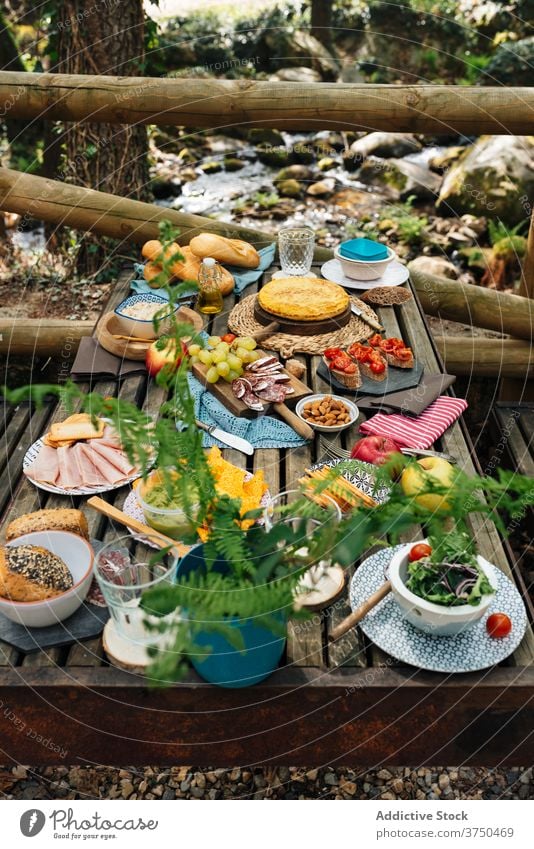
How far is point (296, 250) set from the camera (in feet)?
12.2

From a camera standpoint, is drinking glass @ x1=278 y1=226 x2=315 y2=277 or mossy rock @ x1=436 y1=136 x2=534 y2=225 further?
mossy rock @ x1=436 y1=136 x2=534 y2=225

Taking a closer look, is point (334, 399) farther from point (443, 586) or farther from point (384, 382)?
point (443, 586)

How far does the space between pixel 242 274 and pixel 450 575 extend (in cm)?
249

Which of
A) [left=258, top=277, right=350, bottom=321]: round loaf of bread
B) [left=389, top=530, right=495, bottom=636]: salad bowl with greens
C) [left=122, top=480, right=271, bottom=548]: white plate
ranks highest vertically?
[left=389, top=530, right=495, bottom=636]: salad bowl with greens

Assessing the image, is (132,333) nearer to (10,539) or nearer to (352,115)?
(10,539)

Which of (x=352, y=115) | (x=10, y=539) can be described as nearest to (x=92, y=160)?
(x=352, y=115)

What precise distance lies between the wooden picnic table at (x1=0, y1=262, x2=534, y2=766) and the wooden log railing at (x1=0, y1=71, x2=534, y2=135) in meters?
2.65

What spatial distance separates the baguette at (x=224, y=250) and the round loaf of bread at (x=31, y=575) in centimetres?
222

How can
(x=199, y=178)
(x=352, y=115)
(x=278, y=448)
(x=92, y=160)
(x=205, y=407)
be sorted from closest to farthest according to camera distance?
(x=278, y=448)
(x=205, y=407)
(x=352, y=115)
(x=92, y=160)
(x=199, y=178)

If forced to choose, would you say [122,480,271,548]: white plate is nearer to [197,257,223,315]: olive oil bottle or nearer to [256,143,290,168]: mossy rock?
[197,257,223,315]: olive oil bottle

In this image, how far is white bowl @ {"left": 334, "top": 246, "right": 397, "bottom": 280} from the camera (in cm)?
371

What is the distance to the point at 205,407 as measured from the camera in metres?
2.85

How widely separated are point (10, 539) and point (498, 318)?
3357mm

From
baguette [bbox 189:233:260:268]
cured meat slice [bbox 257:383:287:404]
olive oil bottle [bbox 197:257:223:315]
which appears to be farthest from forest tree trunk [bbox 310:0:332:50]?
cured meat slice [bbox 257:383:287:404]
